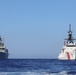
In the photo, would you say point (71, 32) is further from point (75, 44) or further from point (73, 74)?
point (73, 74)

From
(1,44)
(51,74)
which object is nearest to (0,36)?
(1,44)

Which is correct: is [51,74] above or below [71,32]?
below

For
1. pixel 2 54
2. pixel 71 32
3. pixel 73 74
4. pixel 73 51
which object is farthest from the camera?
pixel 2 54

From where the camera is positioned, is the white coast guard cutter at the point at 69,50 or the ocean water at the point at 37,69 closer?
the ocean water at the point at 37,69

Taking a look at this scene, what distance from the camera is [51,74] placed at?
4612 centimetres

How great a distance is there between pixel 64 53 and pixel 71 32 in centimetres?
1244

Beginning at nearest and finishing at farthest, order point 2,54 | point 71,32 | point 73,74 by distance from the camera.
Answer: point 73,74 < point 71,32 < point 2,54

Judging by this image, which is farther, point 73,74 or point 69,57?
point 69,57

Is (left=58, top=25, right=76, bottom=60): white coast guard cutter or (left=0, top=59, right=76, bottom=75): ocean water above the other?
(left=58, top=25, right=76, bottom=60): white coast guard cutter

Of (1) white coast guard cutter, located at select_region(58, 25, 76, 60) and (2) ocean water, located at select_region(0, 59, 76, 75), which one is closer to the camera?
(2) ocean water, located at select_region(0, 59, 76, 75)

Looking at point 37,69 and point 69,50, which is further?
point 69,50

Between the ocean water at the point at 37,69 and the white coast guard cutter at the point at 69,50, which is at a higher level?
the white coast guard cutter at the point at 69,50

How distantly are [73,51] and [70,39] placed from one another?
9075 millimetres

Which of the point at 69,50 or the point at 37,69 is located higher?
the point at 69,50
